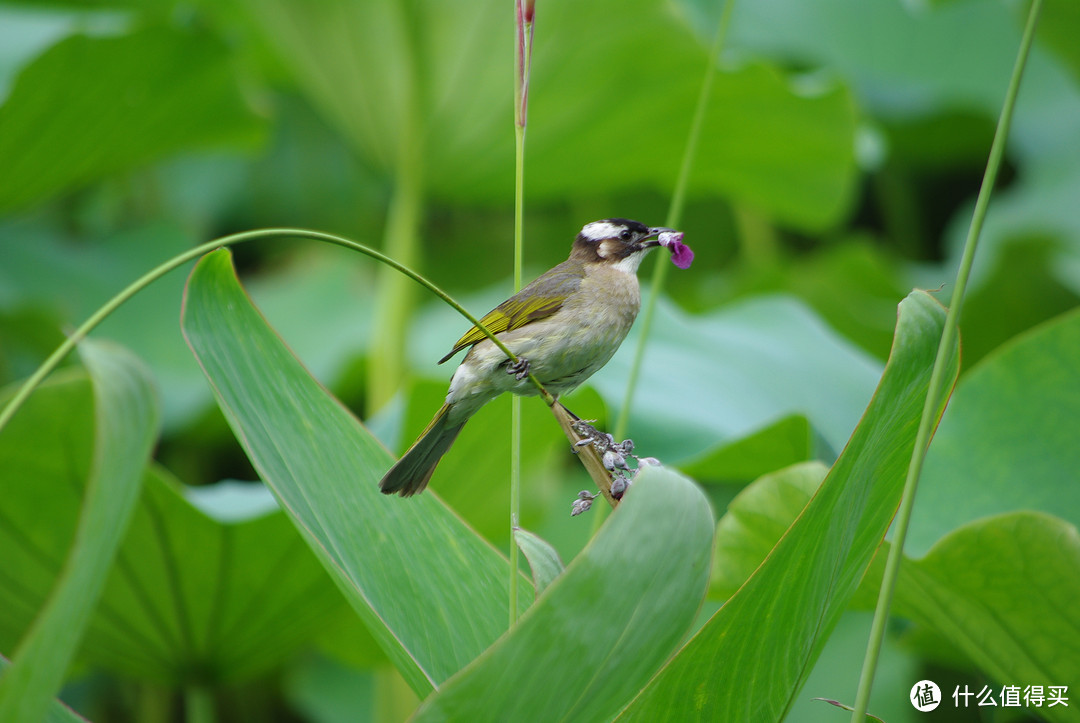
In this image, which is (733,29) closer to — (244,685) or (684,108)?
(684,108)

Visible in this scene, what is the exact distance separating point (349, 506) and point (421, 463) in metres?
0.14

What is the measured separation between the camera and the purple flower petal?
46cm

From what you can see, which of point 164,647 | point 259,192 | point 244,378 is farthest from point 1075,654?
point 259,192

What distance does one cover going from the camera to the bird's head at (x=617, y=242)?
2.08 feet

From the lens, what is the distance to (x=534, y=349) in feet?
1.90

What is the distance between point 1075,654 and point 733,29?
2168 millimetres

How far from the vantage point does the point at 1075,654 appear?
88cm

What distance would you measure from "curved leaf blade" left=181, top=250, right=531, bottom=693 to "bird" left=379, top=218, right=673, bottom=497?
0.09 metres

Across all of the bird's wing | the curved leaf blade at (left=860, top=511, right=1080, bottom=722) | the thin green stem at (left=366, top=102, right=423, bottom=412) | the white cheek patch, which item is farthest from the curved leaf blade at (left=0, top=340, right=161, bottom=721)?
the thin green stem at (left=366, top=102, right=423, bottom=412)

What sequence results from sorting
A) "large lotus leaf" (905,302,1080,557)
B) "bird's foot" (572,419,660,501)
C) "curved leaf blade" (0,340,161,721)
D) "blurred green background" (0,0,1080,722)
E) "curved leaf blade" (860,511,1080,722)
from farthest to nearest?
1. "blurred green background" (0,0,1080,722)
2. "large lotus leaf" (905,302,1080,557)
3. "curved leaf blade" (860,511,1080,722)
4. "bird's foot" (572,419,660,501)
5. "curved leaf blade" (0,340,161,721)

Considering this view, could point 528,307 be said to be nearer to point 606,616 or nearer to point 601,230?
point 601,230

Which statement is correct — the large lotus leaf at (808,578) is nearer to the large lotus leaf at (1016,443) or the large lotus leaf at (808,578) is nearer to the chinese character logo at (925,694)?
the chinese character logo at (925,694)

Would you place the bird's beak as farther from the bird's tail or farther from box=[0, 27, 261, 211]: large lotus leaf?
box=[0, 27, 261, 211]: large lotus leaf

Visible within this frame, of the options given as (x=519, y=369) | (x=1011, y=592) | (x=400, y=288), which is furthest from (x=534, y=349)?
(x=400, y=288)
